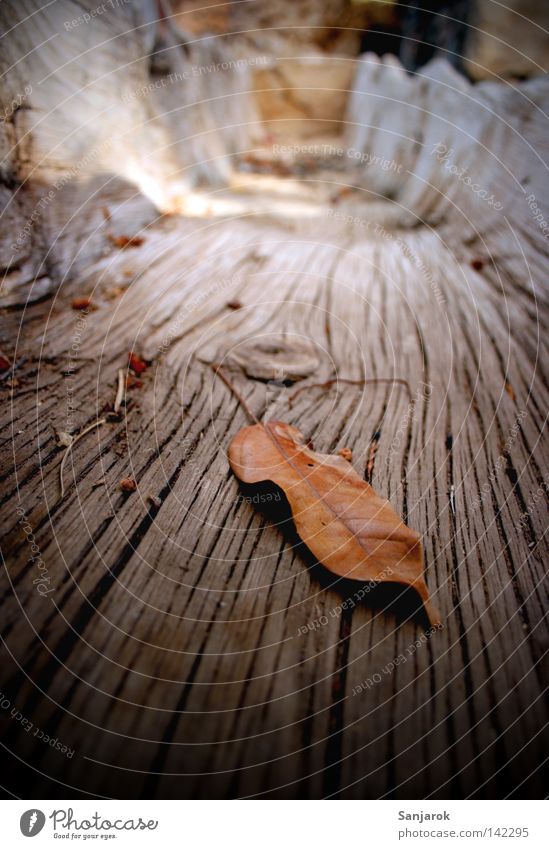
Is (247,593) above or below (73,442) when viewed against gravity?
below

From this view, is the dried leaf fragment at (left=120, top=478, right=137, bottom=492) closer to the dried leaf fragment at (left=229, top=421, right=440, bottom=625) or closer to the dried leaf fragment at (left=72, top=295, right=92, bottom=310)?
the dried leaf fragment at (left=229, top=421, right=440, bottom=625)

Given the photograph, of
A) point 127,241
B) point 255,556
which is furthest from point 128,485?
point 127,241

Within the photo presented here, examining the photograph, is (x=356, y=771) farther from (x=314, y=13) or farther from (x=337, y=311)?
(x=314, y=13)

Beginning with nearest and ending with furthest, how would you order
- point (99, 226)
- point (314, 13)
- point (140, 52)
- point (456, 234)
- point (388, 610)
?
point (388, 610) → point (99, 226) → point (456, 234) → point (140, 52) → point (314, 13)

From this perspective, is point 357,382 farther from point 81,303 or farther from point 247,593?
point 81,303

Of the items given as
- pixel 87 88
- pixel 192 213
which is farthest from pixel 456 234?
pixel 87 88
